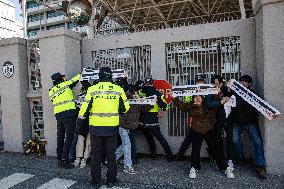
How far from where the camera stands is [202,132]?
4953 mm

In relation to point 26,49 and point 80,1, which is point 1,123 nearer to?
point 26,49

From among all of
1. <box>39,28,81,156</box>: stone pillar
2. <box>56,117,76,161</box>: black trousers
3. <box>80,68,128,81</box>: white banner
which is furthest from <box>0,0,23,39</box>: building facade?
<box>56,117,76,161</box>: black trousers

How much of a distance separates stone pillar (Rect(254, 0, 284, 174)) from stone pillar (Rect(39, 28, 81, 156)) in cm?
451

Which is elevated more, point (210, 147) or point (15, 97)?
point (15, 97)

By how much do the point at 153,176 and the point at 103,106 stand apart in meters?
1.72

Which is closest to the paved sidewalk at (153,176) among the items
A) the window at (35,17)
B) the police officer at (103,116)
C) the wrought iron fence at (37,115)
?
the police officer at (103,116)

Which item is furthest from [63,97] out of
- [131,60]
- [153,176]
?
[153,176]

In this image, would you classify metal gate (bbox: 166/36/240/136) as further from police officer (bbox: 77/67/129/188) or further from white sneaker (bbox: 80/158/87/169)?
white sneaker (bbox: 80/158/87/169)

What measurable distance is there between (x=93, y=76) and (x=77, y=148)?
1.70 m

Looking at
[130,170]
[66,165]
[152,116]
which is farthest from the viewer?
[152,116]

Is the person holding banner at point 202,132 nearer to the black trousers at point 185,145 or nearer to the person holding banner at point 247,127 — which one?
the person holding banner at point 247,127

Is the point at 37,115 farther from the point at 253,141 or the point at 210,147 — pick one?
the point at 253,141

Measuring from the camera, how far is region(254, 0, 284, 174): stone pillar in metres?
4.77

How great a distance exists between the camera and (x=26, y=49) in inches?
299
